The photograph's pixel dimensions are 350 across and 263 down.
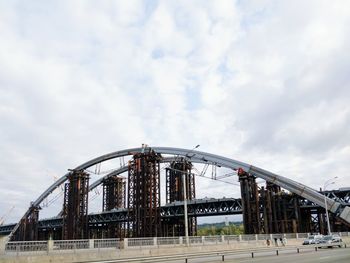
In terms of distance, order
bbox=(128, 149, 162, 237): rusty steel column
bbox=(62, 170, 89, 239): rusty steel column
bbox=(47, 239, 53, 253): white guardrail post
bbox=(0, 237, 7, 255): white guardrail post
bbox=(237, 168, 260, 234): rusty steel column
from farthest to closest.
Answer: bbox=(62, 170, 89, 239): rusty steel column
bbox=(128, 149, 162, 237): rusty steel column
bbox=(237, 168, 260, 234): rusty steel column
bbox=(47, 239, 53, 253): white guardrail post
bbox=(0, 237, 7, 255): white guardrail post

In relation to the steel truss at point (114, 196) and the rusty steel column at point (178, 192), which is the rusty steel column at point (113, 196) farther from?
the rusty steel column at point (178, 192)

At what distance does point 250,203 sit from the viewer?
92375 millimetres

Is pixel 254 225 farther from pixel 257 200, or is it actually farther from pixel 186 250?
pixel 186 250

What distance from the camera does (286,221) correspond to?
90250 mm

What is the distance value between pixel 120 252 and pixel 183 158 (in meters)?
73.4

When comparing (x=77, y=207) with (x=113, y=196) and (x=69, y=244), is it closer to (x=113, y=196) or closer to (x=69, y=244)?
(x=113, y=196)

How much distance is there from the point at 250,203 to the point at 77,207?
59327 millimetres

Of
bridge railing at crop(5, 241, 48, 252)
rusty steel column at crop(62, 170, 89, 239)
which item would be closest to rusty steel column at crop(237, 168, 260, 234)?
rusty steel column at crop(62, 170, 89, 239)

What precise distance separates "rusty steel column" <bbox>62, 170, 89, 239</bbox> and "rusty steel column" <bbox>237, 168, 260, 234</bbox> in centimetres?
5565

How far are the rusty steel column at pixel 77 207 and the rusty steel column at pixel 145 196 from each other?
29.0 meters

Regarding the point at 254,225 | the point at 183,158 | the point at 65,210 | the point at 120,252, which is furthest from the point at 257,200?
the point at 65,210

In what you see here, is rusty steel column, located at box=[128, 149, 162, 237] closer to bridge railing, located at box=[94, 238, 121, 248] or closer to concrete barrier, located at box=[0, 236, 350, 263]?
concrete barrier, located at box=[0, 236, 350, 263]

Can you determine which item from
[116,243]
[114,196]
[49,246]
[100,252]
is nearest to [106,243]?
[116,243]

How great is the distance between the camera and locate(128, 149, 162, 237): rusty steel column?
95.9 meters
